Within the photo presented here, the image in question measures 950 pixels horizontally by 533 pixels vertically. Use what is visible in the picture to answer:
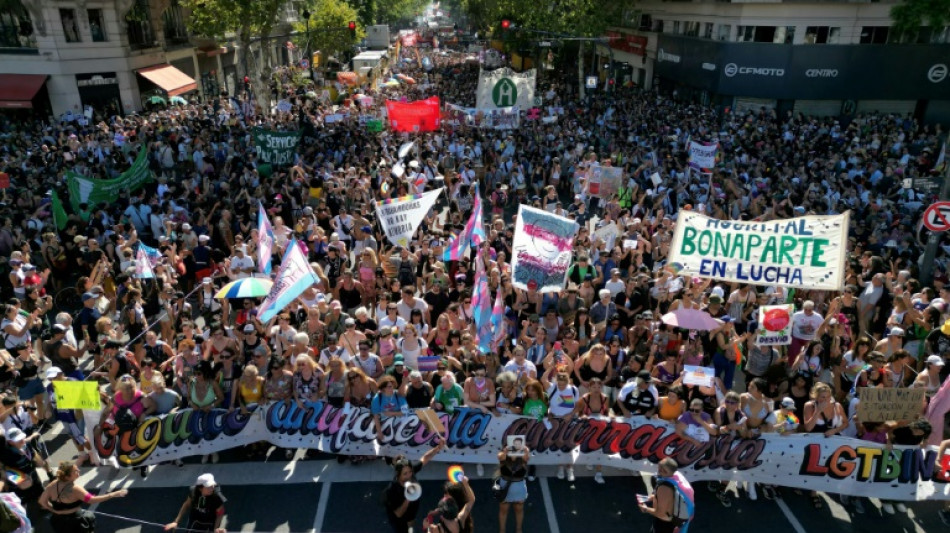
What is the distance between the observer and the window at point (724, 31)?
33.3 meters

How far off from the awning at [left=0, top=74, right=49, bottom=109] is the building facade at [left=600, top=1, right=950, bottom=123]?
3317 cm

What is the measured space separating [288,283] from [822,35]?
32741 mm

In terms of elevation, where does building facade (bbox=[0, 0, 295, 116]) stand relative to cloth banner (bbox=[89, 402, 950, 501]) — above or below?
above

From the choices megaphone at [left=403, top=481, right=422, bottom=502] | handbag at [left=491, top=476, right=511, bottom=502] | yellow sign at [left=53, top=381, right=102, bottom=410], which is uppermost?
yellow sign at [left=53, top=381, right=102, bottom=410]

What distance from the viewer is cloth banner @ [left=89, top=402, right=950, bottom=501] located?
7520 mm

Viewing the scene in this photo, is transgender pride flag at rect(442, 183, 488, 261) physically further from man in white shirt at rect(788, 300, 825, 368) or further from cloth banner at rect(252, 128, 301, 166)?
cloth banner at rect(252, 128, 301, 166)

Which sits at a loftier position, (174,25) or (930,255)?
(174,25)

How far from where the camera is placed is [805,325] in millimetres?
9562

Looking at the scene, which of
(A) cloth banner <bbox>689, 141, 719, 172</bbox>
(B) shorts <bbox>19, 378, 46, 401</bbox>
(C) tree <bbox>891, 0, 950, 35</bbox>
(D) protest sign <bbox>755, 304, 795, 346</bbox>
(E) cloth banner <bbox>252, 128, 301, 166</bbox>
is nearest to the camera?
(B) shorts <bbox>19, 378, 46, 401</bbox>

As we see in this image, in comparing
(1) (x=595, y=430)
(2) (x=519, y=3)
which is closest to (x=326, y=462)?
(1) (x=595, y=430)

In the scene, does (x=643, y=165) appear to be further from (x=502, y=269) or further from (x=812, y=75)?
(x=812, y=75)

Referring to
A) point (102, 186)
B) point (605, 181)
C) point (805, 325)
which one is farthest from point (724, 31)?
point (102, 186)

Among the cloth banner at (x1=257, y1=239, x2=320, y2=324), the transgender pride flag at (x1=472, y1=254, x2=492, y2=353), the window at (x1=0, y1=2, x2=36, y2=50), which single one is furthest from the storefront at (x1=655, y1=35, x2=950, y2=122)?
the window at (x1=0, y1=2, x2=36, y2=50)

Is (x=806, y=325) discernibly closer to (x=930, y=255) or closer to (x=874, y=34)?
(x=930, y=255)
